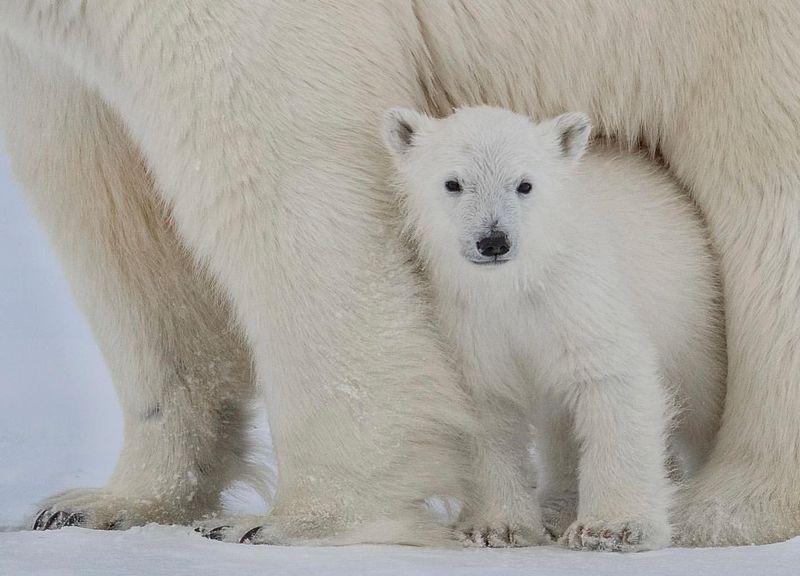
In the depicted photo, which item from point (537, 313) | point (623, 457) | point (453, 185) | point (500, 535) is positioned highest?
point (453, 185)

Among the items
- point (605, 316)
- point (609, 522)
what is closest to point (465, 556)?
point (609, 522)

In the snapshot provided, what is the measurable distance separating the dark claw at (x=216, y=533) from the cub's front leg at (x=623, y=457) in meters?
0.79

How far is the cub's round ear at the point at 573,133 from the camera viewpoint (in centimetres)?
380

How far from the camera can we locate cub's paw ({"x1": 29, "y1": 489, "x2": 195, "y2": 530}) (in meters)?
4.17

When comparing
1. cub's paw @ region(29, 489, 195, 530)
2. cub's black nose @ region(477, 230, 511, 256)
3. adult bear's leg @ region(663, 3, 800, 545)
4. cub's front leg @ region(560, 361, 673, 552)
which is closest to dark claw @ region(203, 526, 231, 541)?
cub's paw @ region(29, 489, 195, 530)

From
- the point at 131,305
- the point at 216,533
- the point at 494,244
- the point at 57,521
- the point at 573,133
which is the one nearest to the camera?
the point at 494,244

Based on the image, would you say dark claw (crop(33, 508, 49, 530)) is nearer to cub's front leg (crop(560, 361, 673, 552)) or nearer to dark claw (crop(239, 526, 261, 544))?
dark claw (crop(239, 526, 261, 544))

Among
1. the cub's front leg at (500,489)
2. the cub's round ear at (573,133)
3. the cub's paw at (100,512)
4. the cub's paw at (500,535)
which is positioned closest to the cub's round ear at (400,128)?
the cub's round ear at (573,133)

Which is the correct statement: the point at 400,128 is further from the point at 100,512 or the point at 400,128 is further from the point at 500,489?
the point at 100,512

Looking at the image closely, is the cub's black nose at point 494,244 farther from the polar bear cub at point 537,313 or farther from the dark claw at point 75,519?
the dark claw at point 75,519

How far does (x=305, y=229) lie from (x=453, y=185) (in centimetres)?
36

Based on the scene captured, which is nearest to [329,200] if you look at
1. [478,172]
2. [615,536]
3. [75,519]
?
[478,172]

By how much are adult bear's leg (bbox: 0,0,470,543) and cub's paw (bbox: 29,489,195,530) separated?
57cm

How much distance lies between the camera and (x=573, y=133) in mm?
3811
